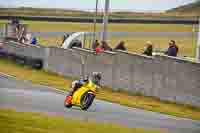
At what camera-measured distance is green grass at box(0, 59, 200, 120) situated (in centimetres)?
2120

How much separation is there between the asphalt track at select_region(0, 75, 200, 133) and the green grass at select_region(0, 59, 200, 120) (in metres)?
1.02

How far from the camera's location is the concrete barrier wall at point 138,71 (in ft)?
74.5

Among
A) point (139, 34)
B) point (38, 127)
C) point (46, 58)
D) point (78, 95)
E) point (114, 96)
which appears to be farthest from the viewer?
point (139, 34)

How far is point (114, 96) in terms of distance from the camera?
24891 mm

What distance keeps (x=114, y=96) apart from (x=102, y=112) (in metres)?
6.21

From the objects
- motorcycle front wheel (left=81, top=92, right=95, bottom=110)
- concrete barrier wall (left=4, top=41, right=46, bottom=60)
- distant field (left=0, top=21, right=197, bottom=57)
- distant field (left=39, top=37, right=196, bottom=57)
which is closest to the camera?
motorcycle front wheel (left=81, top=92, right=95, bottom=110)

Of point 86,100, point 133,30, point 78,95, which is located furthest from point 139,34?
point 86,100

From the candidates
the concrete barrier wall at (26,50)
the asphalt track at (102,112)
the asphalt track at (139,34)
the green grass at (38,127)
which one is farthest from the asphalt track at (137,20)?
the green grass at (38,127)

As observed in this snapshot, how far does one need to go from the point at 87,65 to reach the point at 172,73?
6681mm

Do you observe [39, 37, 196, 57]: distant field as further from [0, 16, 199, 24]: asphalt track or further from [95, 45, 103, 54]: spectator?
[95, 45, 103, 54]: spectator

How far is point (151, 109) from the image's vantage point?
21031 millimetres

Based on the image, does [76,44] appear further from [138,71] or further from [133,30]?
[133,30]

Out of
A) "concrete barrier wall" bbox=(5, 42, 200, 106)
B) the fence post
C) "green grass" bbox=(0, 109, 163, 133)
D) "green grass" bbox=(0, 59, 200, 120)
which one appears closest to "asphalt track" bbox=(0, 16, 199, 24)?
the fence post

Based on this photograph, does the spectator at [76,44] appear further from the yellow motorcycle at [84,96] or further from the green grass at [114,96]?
the yellow motorcycle at [84,96]
